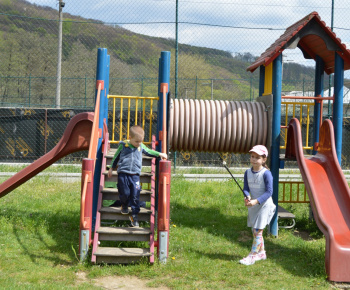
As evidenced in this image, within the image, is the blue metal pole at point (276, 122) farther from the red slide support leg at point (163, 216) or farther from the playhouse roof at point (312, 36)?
the red slide support leg at point (163, 216)

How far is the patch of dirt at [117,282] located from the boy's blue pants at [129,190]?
104 cm

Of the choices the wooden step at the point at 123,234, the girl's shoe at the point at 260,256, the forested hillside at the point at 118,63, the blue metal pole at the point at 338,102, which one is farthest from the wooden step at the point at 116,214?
the forested hillside at the point at 118,63

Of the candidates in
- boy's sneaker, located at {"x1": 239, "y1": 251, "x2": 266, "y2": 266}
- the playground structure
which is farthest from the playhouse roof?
boy's sneaker, located at {"x1": 239, "y1": 251, "x2": 266, "y2": 266}

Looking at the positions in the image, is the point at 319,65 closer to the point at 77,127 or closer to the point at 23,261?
the point at 77,127

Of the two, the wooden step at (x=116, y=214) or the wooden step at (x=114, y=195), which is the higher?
the wooden step at (x=114, y=195)

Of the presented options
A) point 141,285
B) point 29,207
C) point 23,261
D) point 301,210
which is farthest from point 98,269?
point 301,210

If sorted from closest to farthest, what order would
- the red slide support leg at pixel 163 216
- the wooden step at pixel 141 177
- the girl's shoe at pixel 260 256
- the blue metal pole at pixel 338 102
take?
A: the red slide support leg at pixel 163 216, the girl's shoe at pixel 260 256, the wooden step at pixel 141 177, the blue metal pole at pixel 338 102

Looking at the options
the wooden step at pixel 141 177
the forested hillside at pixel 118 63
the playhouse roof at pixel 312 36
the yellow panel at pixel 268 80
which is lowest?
the wooden step at pixel 141 177

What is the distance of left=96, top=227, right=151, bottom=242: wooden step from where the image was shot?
19.3 ft

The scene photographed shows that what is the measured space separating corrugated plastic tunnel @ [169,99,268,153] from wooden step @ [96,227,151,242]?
1980mm

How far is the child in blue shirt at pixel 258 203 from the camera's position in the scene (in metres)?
5.93

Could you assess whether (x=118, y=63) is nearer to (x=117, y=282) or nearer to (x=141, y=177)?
(x=141, y=177)

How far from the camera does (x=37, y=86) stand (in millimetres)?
26656

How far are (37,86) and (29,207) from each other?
62.9 feet
